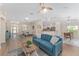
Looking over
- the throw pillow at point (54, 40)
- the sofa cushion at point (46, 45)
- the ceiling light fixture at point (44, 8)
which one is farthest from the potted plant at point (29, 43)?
the ceiling light fixture at point (44, 8)

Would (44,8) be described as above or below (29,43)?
above

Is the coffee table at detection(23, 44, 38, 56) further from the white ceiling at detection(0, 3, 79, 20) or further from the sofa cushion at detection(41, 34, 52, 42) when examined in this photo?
the white ceiling at detection(0, 3, 79, 20)

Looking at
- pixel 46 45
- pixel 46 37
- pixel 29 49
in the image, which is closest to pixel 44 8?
A: pixel 46 37

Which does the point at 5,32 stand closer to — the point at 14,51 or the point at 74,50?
the point at 14,51

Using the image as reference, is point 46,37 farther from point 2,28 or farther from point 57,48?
point 2,28

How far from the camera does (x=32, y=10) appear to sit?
232 cm

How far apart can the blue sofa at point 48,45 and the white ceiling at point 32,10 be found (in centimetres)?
40

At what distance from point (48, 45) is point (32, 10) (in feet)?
2.36

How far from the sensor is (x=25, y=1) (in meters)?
2.32

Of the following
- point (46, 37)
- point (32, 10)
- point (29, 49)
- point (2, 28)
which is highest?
point (32, 10)

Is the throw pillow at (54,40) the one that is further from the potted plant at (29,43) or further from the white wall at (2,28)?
the white wall at (2,28)

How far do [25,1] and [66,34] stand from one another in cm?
99

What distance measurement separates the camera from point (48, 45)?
2.29 m

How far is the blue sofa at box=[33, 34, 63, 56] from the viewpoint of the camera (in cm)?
229
